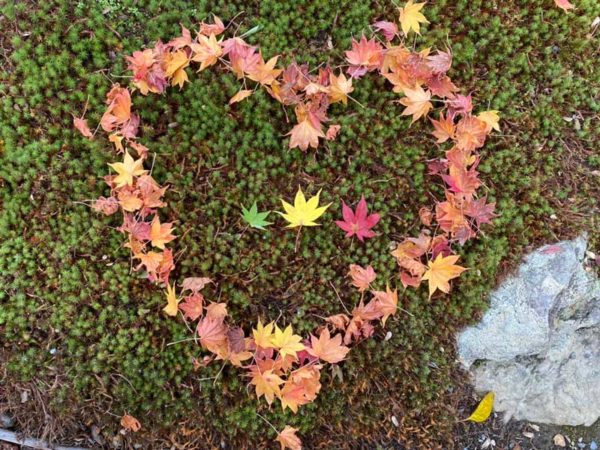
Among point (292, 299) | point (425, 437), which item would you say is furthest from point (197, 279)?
point (425, 437)

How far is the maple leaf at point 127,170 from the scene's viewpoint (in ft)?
8.04

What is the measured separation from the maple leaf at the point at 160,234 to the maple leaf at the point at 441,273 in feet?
4.32

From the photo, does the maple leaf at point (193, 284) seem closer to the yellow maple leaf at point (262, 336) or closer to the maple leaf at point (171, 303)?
the maple leaf at point (171, 303)

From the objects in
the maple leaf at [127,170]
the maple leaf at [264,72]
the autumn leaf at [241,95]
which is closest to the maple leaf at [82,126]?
the maple leaf at [127,170]

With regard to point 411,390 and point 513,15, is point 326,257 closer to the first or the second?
point 411,390

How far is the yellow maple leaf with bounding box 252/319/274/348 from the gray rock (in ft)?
3.52

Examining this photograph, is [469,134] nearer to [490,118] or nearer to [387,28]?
[490,118]

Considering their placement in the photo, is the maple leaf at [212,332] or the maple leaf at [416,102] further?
the maple leaf at [416,102]

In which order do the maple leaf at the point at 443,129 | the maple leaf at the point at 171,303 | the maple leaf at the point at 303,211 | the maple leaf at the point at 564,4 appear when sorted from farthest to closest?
the maple leaf at the point at 564,4 < the maple leaf at the point at 443,129 < the maple leaf at the point at 303,211 < the maple leaf at the point at 171,303

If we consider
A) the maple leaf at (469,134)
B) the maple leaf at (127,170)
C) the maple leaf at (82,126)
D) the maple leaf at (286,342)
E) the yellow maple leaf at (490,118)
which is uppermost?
the yellow maple leaf at (490,118)

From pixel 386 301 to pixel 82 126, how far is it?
176cm

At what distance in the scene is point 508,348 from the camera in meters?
2.75

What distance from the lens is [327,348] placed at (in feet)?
8.31

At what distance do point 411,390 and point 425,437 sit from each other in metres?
0.27
